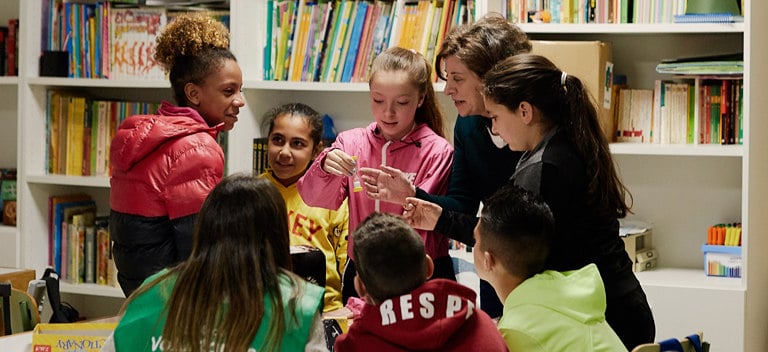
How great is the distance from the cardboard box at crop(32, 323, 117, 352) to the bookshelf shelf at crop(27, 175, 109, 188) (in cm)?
184

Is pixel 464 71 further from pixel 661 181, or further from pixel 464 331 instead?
pixel 661 181

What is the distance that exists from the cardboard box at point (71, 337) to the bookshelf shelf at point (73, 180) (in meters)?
1.84

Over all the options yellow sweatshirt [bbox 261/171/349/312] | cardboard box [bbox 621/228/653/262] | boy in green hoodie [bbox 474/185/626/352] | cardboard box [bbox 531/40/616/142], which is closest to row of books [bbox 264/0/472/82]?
cardboard box [bbox 531/40/616/142]

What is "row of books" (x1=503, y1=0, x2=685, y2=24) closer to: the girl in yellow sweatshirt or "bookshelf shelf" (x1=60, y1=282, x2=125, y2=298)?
the girl in yellow sweatshirt

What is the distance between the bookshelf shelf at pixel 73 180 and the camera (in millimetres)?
3941

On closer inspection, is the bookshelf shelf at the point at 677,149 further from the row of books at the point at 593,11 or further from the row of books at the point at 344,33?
the row of books at the point at 344,33

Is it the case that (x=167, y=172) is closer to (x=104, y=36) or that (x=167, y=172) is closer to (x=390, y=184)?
(x=390, y=184)

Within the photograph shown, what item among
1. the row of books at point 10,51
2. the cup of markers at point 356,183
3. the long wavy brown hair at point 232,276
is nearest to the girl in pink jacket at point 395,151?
the cup of markers at point 356,183

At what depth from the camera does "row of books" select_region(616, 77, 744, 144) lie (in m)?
3.37

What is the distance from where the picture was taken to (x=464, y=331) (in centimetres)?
178

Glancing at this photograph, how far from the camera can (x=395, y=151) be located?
2.75 meters

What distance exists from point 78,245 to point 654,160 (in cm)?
221

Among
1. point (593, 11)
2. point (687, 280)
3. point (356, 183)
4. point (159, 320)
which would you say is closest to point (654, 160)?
point (687, 280)

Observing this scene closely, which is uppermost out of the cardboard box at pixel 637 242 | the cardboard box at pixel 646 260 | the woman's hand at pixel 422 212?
the woman's hand at pixel 422 212
